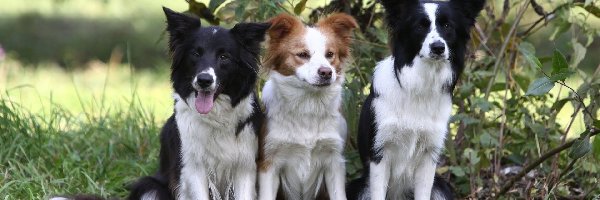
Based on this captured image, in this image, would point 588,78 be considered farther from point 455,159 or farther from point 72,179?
point 72,179

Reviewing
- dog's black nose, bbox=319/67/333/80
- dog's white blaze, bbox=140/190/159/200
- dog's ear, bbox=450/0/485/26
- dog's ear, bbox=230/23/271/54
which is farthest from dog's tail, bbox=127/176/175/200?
dog's ear, bbox=450/0/485/26

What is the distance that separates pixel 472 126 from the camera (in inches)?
221

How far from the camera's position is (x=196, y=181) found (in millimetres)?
4758

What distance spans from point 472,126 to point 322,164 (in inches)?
42.7

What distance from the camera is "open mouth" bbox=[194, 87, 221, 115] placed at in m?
4.49

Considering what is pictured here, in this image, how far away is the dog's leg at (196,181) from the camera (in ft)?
15.6

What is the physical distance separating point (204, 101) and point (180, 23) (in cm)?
38

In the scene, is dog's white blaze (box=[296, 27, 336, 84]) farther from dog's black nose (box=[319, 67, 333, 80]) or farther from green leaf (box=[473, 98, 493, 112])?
green leaf (box=[473, 98, 493, 112])

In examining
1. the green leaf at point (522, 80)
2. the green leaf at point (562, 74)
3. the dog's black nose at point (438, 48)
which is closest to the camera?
the green leaf at point (562, 74)

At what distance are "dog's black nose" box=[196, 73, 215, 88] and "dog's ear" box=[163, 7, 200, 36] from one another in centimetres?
31

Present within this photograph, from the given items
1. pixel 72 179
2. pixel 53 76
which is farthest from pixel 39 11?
pixel 72 179

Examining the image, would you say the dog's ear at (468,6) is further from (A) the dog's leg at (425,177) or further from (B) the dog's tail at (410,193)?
(B) the dog's tail at (410,193)

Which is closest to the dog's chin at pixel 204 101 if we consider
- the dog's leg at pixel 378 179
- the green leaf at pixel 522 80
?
the dog's leg at pixel 378 179

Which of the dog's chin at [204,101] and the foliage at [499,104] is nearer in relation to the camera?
the dog's chin at [204,101]
